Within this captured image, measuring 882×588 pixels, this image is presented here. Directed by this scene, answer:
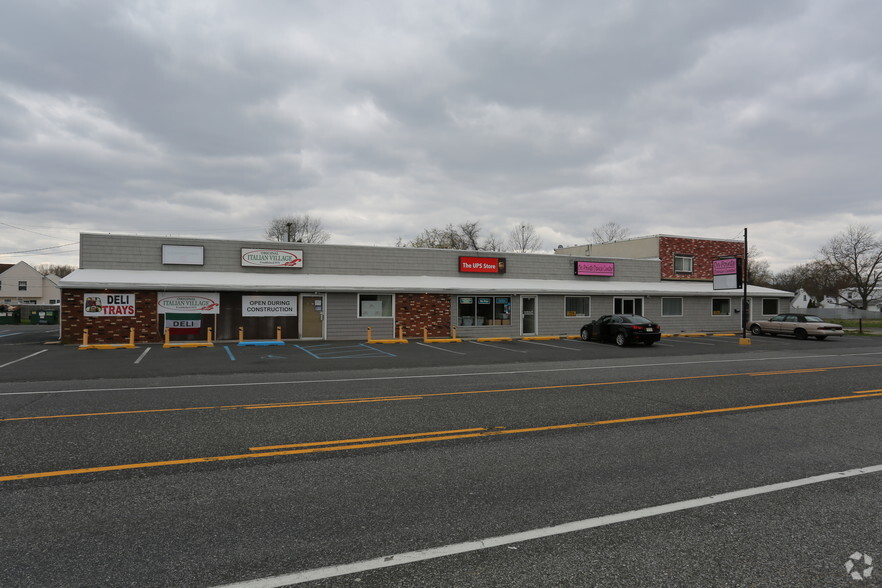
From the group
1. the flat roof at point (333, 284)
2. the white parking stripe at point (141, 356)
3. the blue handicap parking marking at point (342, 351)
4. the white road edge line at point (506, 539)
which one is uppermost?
the flat roof at point (333, 284)

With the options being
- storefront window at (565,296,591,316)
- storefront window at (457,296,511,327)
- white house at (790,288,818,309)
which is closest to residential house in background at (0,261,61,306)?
storefront window at (457,296,511,327)

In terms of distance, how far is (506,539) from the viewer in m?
3.70

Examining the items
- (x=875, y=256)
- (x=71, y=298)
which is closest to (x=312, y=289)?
(x=71, y=298)

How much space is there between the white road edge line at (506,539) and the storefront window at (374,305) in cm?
2017


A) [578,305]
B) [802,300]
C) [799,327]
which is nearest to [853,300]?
[802,300]

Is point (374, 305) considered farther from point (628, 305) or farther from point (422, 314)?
point (628, 305)

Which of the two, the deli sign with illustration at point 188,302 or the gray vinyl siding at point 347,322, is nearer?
the deli sign with illustration at point 188,302

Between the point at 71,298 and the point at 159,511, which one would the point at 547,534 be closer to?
the point at 159,511

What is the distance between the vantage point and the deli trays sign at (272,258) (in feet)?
76.4

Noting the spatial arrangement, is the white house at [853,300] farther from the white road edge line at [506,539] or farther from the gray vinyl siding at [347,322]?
the white road edge line at [506,539]

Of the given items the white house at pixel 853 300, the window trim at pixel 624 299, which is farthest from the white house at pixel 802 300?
the window trim at pixel 624 299

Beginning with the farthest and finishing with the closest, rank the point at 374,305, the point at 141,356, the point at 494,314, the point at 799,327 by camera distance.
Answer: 1. the point at 799,327
2. the point at 494,314
3. the point at 374,305
4. the point at 141,356

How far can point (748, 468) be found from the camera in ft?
17.4

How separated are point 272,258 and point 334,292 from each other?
344 cm
